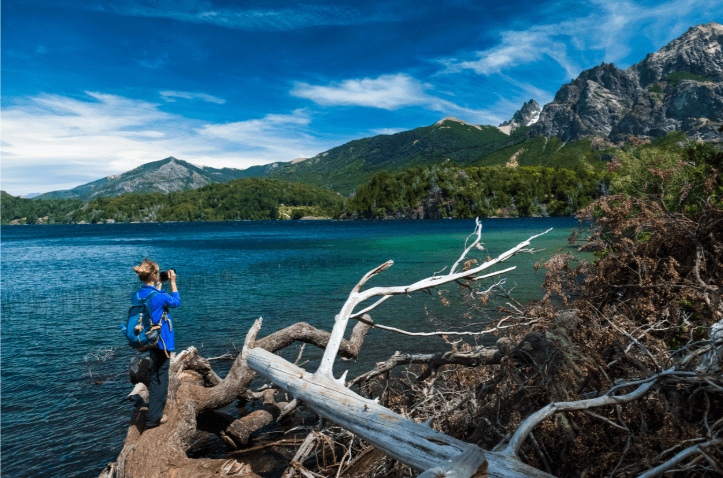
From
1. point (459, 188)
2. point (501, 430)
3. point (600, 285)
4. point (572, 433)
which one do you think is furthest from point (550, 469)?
point (459, 188)

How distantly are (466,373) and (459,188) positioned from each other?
15780 centimetres

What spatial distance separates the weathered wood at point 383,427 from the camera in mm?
3238

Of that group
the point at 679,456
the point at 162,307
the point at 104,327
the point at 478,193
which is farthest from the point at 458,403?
the point at 478,193

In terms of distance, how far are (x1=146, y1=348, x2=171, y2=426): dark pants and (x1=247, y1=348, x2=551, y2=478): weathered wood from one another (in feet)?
6.10

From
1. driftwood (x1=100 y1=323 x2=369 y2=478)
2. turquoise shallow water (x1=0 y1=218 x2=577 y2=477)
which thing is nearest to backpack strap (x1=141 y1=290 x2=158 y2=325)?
driftwood (x1=100 y1=323 x2=369 y2=478)

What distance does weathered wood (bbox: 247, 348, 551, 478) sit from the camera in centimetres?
324

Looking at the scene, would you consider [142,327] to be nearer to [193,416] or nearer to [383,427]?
[193,416]

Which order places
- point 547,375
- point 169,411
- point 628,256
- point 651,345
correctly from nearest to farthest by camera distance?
point 547,375 → point 651,345 → point 169,411 → point 628,256

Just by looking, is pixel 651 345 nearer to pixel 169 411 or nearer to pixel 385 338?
pixel 169 411

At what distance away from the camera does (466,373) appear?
6.71 metres

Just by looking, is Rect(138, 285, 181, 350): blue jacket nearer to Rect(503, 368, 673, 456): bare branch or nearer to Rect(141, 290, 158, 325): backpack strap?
Rect(141, 290, 158, 325): backpack strap

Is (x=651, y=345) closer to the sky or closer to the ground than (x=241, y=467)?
closer to the sky

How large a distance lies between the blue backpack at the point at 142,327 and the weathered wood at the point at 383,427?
6.34 ft

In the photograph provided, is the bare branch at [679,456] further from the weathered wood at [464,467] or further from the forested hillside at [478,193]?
the forested hillside at [478,193]
